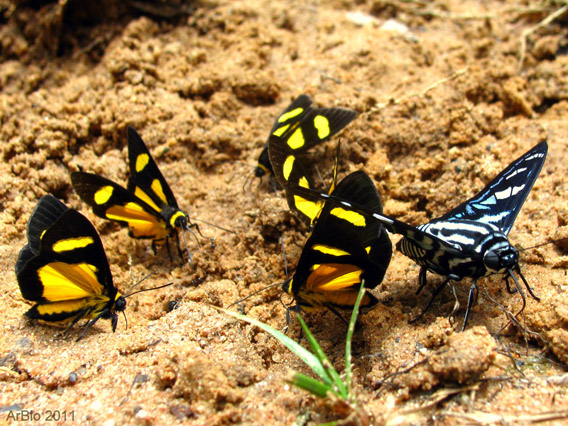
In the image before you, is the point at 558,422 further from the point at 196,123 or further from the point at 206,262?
the point at 196,123

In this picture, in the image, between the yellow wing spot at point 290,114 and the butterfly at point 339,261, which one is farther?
A: the yellow wing spot at point 290,114

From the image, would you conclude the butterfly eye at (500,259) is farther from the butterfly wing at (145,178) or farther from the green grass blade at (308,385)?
the butterfly wing at (145,178)

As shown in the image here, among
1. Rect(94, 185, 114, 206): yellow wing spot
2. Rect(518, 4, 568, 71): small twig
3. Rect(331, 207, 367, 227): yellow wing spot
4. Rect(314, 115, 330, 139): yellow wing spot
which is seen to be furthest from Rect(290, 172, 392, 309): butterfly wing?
Rect(518, 4, 568, 71): small twig

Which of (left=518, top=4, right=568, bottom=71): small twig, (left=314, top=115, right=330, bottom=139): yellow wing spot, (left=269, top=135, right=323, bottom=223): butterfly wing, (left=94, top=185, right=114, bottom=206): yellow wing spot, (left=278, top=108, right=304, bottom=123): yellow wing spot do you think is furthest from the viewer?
(left=518, top=4, right=568, bottom=71): small twig

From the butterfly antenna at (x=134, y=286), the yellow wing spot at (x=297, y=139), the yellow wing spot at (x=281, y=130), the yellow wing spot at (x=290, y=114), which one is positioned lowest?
the butterfly antenna at (x=134, y=286)

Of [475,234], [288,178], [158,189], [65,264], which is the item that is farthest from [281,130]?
[65,264]

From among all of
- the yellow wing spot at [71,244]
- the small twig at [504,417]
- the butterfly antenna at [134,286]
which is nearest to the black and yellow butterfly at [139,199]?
the butterfly antenna at [134,286]

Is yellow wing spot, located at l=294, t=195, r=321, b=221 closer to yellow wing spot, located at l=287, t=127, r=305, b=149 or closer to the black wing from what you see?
yellow wing spot, located at l=287, t=127, r=305, b=149

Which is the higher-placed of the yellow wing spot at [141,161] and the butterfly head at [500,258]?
the yellow wing spot at [141,161]
